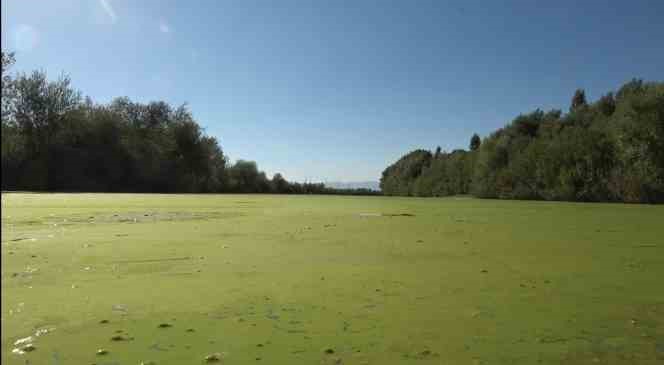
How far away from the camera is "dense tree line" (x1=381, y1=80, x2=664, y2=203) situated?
10711mm

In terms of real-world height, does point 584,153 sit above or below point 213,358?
above

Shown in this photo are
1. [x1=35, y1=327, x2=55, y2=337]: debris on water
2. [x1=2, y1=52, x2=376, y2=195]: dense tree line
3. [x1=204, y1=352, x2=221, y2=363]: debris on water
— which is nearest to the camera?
[x1=204, y1=352, x2=221, y2=363]: debris on water

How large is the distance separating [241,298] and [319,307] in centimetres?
30

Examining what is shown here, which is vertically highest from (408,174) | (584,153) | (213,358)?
(408,174)

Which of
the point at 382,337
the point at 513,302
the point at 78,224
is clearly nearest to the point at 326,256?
the point at 513,302

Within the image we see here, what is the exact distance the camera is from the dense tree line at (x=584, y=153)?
35.1 ft

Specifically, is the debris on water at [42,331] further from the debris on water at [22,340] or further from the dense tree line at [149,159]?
the dense tree line at [149,159]

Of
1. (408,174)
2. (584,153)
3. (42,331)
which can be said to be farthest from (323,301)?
(408,174)

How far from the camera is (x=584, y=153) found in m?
12.3

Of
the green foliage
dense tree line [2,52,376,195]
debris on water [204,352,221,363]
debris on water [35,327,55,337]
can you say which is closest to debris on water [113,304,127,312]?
debris on water [35,327,55,337]

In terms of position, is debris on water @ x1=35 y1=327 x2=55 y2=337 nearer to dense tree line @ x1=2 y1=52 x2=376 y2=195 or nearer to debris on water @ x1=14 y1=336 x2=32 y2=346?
debris on water @ x1=14 y1=336 x2=32 y2=346

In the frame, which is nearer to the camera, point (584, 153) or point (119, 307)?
point (119, 307)

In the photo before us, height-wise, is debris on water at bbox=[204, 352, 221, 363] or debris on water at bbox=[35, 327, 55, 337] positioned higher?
debris on water at bbox=[35, 327, 55, 337]

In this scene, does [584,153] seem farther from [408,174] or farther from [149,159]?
[408,174]
